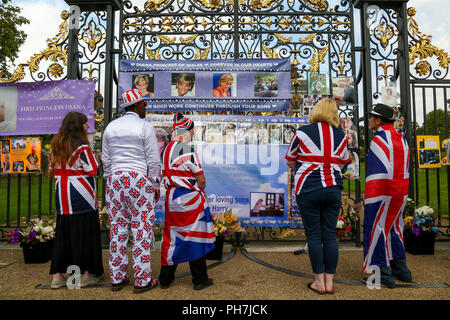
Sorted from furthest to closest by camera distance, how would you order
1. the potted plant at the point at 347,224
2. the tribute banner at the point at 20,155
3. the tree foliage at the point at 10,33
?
the tree foliage at the point at 10,33 → the tribute banner at the point at 20,155 → the potted plant at the point at 347,224

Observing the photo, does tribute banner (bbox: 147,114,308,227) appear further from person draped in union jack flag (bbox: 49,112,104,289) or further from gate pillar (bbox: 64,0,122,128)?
person draped in union jack flag (bbox: 49,112,104,289)

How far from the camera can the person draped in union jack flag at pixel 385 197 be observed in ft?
10.2

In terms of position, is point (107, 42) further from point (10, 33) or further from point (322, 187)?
point (10, 33)

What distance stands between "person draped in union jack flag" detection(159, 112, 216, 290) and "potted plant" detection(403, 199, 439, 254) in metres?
3.02

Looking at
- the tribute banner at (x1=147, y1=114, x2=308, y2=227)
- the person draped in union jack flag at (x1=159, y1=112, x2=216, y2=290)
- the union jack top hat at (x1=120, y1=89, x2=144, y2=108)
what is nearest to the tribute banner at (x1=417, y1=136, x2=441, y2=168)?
the tribute banner at (x1=147, y1=114, x2=308, y2=227)

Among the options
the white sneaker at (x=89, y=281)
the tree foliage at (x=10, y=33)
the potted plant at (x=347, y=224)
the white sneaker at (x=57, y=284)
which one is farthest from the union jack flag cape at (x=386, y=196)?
the tree foliage at (x=10, y=33)

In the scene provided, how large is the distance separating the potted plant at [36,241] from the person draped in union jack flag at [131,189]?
163 centimetres

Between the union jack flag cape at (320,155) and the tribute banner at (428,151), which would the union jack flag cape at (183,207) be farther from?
the tribute banner at (428,151)

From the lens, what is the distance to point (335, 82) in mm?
4820

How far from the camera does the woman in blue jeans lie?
9.62 feet

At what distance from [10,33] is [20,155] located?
11.4 metres

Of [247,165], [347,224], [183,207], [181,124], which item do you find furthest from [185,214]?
[347,224]

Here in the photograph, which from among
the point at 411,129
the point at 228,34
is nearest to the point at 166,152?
the point at 228,34

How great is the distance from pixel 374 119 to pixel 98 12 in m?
4.50
